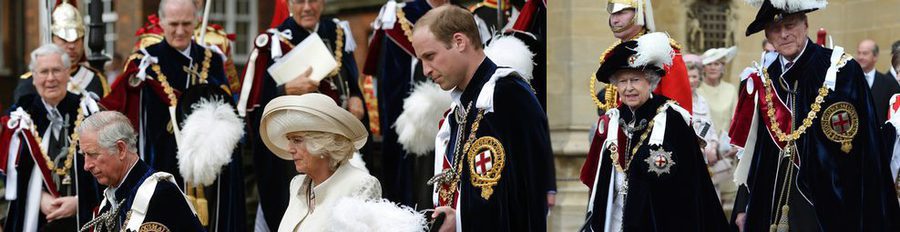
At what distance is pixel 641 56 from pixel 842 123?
5.01 feet

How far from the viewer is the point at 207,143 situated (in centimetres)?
1091

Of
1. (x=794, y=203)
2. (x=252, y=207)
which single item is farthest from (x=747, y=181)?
(x=252, y=207)

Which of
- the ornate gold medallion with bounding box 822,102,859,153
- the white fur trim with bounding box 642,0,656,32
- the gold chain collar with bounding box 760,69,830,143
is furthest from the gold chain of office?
the ornate gold medallion with bounding box 822,102,859,153

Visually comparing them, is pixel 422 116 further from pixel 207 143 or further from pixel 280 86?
pixel 207 143

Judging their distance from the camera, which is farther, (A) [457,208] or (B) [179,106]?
(B) [179,106]

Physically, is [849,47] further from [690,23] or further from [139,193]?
[139,193]

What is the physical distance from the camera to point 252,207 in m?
13.5

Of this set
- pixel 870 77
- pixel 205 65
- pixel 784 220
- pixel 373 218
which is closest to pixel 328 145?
pixel 373 218

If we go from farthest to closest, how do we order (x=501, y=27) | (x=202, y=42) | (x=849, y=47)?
(x=849, y=47), (x=202, y=42), (x=501, y=27)

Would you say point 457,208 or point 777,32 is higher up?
point 777,32

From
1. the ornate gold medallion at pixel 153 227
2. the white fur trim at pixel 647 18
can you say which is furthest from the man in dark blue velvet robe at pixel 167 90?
the ornate gold medallion at pixel 153 227

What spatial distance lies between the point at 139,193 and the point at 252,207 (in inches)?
243

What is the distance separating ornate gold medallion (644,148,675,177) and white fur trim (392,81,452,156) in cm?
256

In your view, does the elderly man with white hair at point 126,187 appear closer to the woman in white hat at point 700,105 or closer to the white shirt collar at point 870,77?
the woman in white hat at point 700,105
